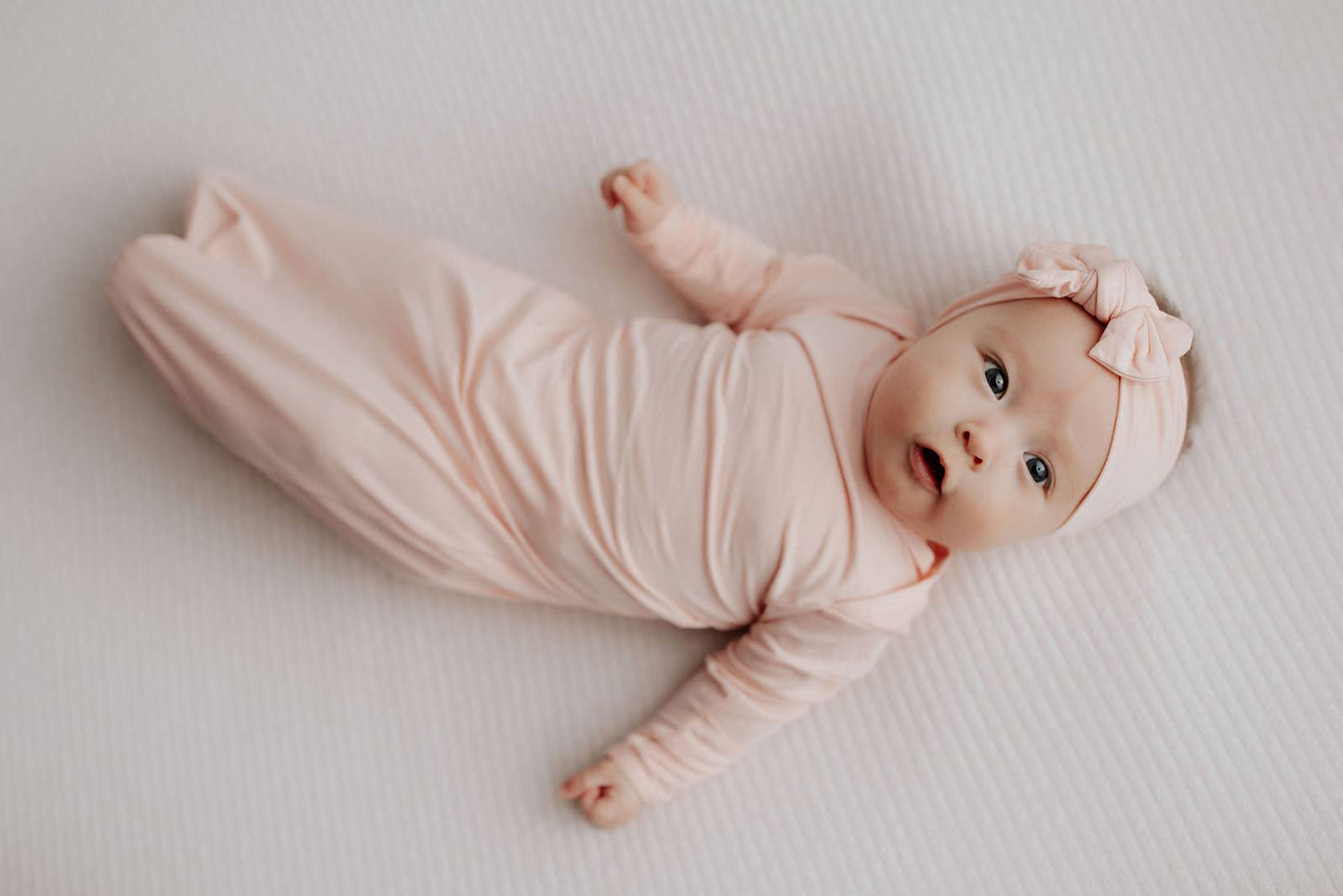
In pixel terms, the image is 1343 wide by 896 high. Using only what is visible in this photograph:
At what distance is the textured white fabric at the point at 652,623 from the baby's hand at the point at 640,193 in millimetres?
130

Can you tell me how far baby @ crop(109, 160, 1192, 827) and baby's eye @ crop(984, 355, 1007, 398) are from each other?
0.02m

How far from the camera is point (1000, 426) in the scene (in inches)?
39.1

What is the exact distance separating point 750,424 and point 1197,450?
59 centimetres

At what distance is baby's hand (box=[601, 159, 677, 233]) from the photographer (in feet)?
3.91

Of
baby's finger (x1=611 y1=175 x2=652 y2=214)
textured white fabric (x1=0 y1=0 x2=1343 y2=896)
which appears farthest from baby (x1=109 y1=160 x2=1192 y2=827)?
textured white fabric (x1=0 y1=0 x2=1343 y2=896)

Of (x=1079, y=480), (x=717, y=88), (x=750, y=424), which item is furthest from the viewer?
(x=717, y=88)

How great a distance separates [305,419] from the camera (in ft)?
3.64

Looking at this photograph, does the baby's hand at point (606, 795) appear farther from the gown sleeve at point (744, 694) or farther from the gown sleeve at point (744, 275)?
the gown sleeve at point (744, 275)

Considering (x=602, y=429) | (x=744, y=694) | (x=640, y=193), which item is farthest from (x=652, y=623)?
(x=640, y=193)

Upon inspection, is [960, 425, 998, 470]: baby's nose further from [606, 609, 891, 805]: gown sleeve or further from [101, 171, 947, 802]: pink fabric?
[606, 609, 891, 805]: gown sleeve

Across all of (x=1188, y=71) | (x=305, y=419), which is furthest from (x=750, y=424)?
(x=1188, y=71)

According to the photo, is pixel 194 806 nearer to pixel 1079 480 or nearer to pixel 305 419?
pixel 305 419

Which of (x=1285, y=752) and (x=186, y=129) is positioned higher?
(x=186, y=129)

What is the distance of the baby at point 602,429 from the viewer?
1.12 metres
